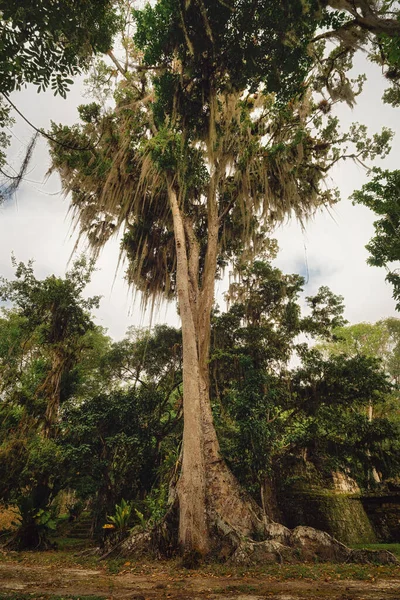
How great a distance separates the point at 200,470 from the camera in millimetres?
6508

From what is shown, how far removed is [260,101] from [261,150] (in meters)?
1.76

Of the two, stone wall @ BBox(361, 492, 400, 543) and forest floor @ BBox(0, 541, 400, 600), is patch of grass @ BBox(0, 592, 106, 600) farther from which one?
stone wall @ BBox(361, 492, 400, 543)

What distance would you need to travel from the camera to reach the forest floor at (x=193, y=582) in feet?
11.4

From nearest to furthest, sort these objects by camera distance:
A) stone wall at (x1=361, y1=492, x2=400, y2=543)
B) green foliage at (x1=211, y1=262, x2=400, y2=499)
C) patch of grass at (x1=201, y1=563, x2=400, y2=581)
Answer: patch of grass at (x1=201, y1=563, x2=400, y2=581) < green foliage at (x1=211, y1=262, x2=400, y2=499) < stone wall at (x1=361, y1=492, x2=400, y2=543)

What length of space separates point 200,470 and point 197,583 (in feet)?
7.34

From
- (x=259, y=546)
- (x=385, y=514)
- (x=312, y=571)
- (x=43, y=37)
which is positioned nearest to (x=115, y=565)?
(x=259, y=546)

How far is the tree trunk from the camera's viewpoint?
605 centimetres

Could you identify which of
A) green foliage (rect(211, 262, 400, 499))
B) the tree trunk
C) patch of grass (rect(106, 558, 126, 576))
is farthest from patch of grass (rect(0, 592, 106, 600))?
green foliage (rect(211, 262, 400, 499))

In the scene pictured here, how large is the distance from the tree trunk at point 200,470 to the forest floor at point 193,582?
765 millimetres

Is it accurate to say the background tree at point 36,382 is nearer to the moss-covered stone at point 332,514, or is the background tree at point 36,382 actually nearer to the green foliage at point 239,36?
the moss-covered stone at point 332,514

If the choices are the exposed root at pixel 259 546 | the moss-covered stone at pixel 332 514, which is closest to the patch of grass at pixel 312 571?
the exposed root at pixel 259 546

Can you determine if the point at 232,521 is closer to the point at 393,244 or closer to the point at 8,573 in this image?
the point at 8,573

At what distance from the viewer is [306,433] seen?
30.7ft

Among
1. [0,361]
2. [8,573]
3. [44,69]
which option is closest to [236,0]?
[44,69]
